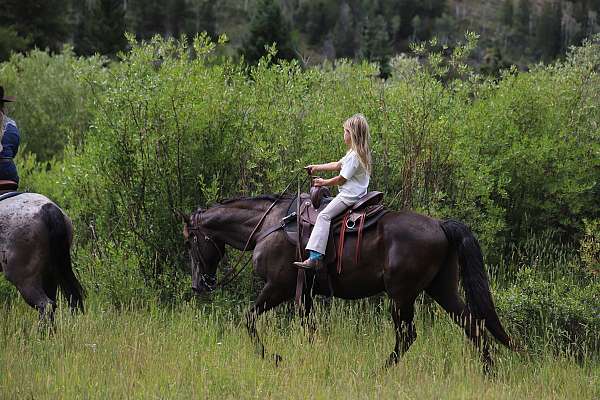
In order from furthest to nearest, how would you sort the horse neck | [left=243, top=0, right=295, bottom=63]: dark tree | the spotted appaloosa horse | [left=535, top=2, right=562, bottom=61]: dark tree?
1. [left=535, top=2, right=562, bottom=61]: dark tree
2. [left=243, top=0, right=295, bottom=63]: dark tree
3. the horse neck
4. the spotted appaloosa horse

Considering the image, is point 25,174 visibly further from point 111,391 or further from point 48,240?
point 111,391

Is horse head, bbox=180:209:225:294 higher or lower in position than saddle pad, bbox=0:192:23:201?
lower

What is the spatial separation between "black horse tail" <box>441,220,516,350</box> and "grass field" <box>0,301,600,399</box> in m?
0.35

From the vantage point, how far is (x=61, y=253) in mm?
7430

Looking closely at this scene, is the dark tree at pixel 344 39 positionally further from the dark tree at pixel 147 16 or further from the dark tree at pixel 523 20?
the dark tree at pixel 523 20

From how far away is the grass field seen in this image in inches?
226

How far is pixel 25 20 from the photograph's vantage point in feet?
148

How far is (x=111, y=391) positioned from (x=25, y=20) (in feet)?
146

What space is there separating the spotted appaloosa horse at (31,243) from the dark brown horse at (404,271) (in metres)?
2.04

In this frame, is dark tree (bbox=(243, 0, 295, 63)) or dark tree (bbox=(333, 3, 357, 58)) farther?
dark tree (bbox=(333, 3, 357, 58))

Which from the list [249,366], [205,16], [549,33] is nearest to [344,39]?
[205,16]

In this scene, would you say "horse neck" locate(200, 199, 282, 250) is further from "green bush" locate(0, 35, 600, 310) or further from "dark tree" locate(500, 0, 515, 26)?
"dark tree" locate(500, 0, 515, 26)

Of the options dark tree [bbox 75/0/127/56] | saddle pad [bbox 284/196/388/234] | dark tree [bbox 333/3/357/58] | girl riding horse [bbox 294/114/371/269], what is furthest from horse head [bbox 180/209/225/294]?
dark tree [bbox 333/3/357/58]

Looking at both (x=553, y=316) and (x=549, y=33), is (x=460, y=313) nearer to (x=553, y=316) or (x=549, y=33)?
(x=553, y=316)
